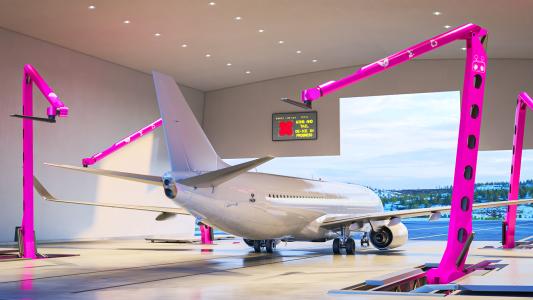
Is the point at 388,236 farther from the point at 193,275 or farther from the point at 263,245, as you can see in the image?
the point at 193,275

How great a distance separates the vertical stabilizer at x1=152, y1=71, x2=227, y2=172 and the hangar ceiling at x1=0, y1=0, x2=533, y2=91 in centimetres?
644

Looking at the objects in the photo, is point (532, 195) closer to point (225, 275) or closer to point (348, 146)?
point (348, 146)

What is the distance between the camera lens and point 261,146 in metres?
30.9

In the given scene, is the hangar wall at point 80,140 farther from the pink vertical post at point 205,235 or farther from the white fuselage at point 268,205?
the white fuselage at point 268,205

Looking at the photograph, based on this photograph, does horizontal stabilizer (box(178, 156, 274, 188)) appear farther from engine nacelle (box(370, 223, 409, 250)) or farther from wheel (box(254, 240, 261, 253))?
engine nacelle (box(370, 223, 409, 250))

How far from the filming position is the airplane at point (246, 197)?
13008 millimetres

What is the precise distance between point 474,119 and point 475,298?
328cm

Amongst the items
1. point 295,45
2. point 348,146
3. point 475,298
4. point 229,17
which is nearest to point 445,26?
point 295,45

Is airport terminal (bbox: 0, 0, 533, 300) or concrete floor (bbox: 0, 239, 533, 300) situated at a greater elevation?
airport terminal (bbox: 0, 0, 533, 300)

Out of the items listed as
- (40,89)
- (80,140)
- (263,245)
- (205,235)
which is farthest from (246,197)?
(80,140)

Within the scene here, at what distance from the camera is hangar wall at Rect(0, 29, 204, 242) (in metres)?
21.5

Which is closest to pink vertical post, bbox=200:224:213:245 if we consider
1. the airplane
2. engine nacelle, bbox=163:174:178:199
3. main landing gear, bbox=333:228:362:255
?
the airplane

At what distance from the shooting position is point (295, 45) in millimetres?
24656

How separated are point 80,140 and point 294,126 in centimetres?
980
